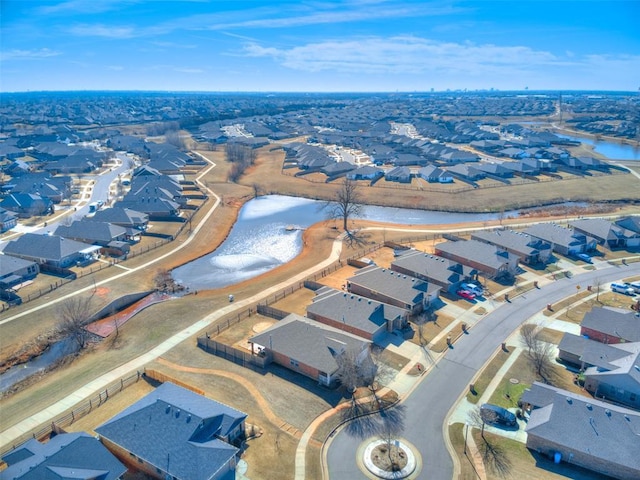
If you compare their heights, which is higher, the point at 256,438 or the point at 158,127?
the point at 158,127

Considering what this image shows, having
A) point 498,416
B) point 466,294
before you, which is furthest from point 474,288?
point 498,416

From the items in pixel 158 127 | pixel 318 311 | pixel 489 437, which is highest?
pixel 158 127

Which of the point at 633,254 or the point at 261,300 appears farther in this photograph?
the point at 633,254

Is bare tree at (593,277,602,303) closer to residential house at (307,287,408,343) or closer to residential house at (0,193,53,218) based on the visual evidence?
residential house at (307,287,408,343)

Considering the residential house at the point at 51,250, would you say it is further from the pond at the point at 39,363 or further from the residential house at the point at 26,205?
the residential house at the point at 26,205

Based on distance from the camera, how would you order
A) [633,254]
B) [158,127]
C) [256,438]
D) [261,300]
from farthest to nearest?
1. [158,127]
2. [633,254]
3. [261,300]
4. [256,438]

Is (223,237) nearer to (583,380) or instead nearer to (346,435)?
(346,435)


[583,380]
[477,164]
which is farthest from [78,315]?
[477,164]

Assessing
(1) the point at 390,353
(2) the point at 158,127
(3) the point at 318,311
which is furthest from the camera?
(2) the point at 158,127
